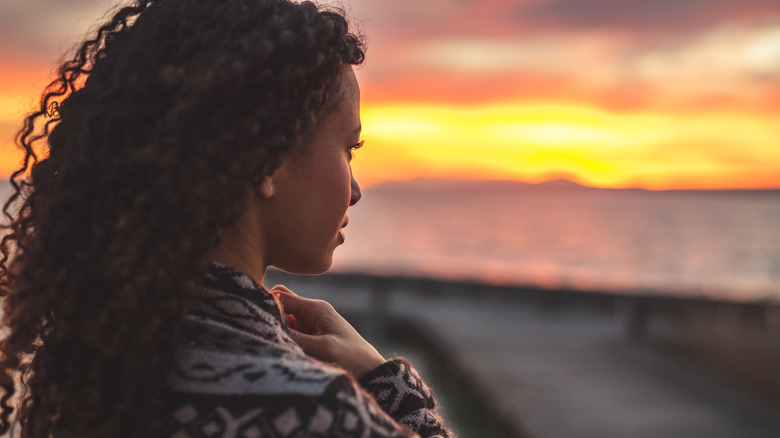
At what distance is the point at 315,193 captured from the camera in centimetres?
158

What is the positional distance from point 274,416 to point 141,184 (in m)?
0.50

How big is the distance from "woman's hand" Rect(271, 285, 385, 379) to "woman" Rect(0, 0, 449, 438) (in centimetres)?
27

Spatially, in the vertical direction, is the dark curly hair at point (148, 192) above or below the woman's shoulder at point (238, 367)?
above

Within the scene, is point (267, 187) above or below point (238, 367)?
above

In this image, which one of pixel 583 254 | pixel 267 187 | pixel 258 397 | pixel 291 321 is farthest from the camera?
pixel 583 254

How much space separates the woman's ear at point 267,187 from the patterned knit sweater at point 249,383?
172 millimetres

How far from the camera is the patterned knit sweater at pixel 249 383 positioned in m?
1.26

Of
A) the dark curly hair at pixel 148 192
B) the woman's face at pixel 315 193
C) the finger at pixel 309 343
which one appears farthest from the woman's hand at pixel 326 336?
the dark curly hair at pixel 148 192

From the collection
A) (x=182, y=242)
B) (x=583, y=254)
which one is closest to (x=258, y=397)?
(x=182, y=242)

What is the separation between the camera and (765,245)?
92938 millimetres

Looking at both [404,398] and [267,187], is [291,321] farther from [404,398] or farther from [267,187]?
[267,187]

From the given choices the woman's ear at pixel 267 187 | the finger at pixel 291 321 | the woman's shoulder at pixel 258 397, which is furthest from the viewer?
the finger at pixel 291 321

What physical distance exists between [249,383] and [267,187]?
0.41 metres

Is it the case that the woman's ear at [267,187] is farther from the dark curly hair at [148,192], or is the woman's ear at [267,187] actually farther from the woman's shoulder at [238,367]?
the woman's shoulder at [238,367]
